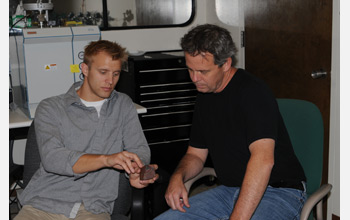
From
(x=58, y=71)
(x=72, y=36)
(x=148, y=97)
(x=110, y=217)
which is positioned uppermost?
(x=72, y=36)

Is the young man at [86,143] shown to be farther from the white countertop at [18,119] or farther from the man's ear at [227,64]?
the white countertop at [18,119]

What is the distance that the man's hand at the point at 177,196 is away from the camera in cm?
192

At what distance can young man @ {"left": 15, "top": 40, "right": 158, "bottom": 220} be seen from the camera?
6.34 feet

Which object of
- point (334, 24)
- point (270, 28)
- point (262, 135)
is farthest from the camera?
point (270, 28)

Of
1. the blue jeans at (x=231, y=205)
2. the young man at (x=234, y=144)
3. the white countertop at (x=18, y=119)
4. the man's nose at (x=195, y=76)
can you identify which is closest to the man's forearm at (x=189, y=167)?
the young man at (x=234, y=144)

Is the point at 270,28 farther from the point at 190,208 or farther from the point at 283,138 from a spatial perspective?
the point at 190,208

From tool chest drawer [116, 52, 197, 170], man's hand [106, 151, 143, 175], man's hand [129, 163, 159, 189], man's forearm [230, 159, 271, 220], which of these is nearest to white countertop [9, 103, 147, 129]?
tool chest drawer [116, 52, 197, 170]

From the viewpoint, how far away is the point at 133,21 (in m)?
3.96

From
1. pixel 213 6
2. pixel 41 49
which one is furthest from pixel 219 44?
pixel 213 6

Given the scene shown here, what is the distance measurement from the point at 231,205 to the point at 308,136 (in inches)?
17.8

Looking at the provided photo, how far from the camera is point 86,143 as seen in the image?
6.70 ft

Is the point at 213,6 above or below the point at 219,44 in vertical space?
above

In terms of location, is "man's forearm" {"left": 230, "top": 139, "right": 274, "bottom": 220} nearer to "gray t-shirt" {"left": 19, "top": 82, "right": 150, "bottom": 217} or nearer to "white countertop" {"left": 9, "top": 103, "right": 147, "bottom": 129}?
"gray t-shirt" {"left": 19, "top": 82, "right": 150, "bottom": 217}

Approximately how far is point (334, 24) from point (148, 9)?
6.23 feet
